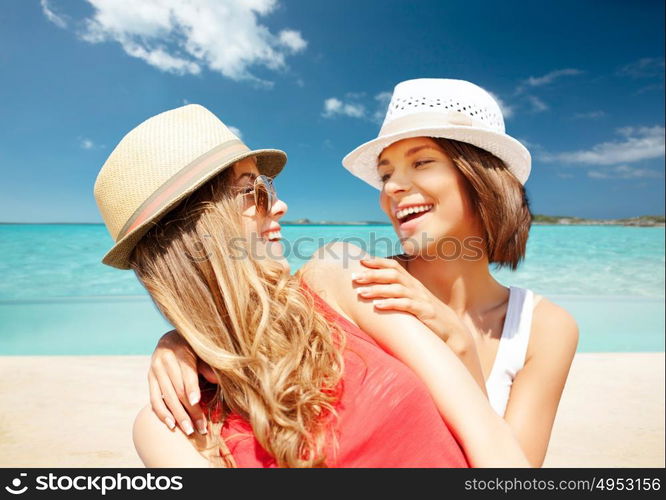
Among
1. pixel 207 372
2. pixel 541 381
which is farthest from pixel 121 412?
pixel 541 381

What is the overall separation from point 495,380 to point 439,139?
1.21m

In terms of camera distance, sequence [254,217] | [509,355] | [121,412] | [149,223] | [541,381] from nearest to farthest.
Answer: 1. [149,223]
2. [254,217]
3. [541,381]
4. [509,355]
5. [121,412]

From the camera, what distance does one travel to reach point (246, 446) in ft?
4.56

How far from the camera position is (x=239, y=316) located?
1484 millimetres

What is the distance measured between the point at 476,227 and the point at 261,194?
1.26 metres

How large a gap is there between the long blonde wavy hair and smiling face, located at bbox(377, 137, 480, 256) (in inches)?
31.1

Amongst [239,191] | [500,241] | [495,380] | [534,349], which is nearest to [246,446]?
[239,191]

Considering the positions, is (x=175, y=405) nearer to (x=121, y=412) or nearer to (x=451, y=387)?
(x=451, y=387)

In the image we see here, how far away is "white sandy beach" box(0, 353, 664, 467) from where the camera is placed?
15.0 feet

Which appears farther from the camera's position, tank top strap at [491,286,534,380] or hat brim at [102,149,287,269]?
tank top strap at [491,286,534,380]

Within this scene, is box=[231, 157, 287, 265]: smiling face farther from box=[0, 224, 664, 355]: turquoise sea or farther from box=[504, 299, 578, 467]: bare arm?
box=[504, 299, 578, 467]: bare arm

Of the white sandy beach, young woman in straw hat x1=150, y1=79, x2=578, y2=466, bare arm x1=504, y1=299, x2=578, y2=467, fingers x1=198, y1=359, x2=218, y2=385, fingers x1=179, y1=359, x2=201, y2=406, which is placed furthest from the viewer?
the white sandy beach

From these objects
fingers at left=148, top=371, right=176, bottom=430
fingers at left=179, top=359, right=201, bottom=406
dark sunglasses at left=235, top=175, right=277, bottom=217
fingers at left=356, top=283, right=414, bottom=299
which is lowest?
fingers at left=148, top=371, right=176, bottom=430

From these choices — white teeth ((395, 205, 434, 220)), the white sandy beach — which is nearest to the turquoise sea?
white teeth ((395, 205, 434, 220))
